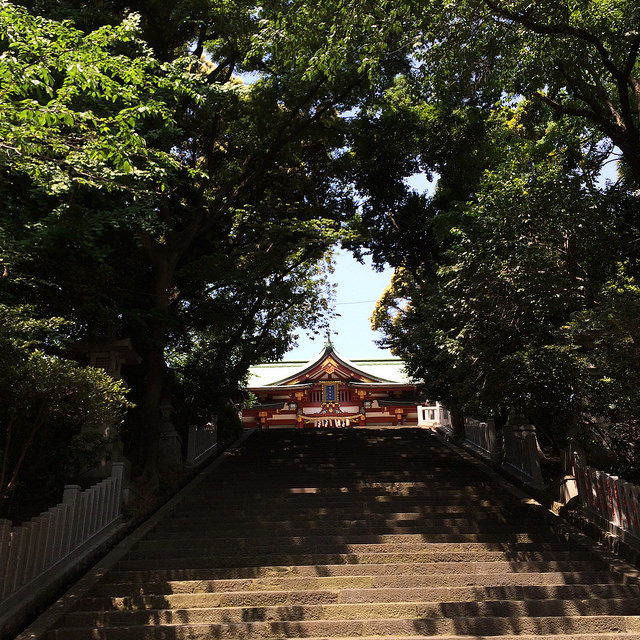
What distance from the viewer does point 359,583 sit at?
5.92m

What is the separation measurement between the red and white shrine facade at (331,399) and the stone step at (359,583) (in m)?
17.7

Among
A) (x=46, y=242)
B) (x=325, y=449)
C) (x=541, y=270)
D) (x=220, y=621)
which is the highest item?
(x=46, y=242)

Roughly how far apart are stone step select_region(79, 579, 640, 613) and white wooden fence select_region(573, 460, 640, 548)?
0.98 metres

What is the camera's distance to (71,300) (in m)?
8.64

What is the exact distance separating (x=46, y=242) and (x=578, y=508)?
8.35 metres

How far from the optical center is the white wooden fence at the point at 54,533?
513 cm

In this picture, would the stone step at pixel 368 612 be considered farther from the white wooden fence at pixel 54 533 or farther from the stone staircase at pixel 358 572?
the white wooden fence at pixel 54 533

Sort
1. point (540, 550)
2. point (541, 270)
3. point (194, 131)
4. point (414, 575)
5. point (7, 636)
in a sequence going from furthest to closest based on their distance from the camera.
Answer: point (194, 131) → point (541, 270) → point (540, 550) → point (414, 575) → point (7, 636)

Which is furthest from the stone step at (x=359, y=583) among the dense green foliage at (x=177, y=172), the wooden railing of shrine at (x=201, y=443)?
the wooden railing of shrine at (x=201, y=443)

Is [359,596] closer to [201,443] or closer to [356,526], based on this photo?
[356,526]

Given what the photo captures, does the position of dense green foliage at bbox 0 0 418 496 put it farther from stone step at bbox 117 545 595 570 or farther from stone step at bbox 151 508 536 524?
stone step at bbox 117 545 595 570

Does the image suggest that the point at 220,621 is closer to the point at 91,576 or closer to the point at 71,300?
the point at 91,576

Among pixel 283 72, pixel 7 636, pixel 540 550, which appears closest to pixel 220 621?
pixel 7 636

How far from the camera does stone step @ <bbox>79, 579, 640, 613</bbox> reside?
18.1 ft
